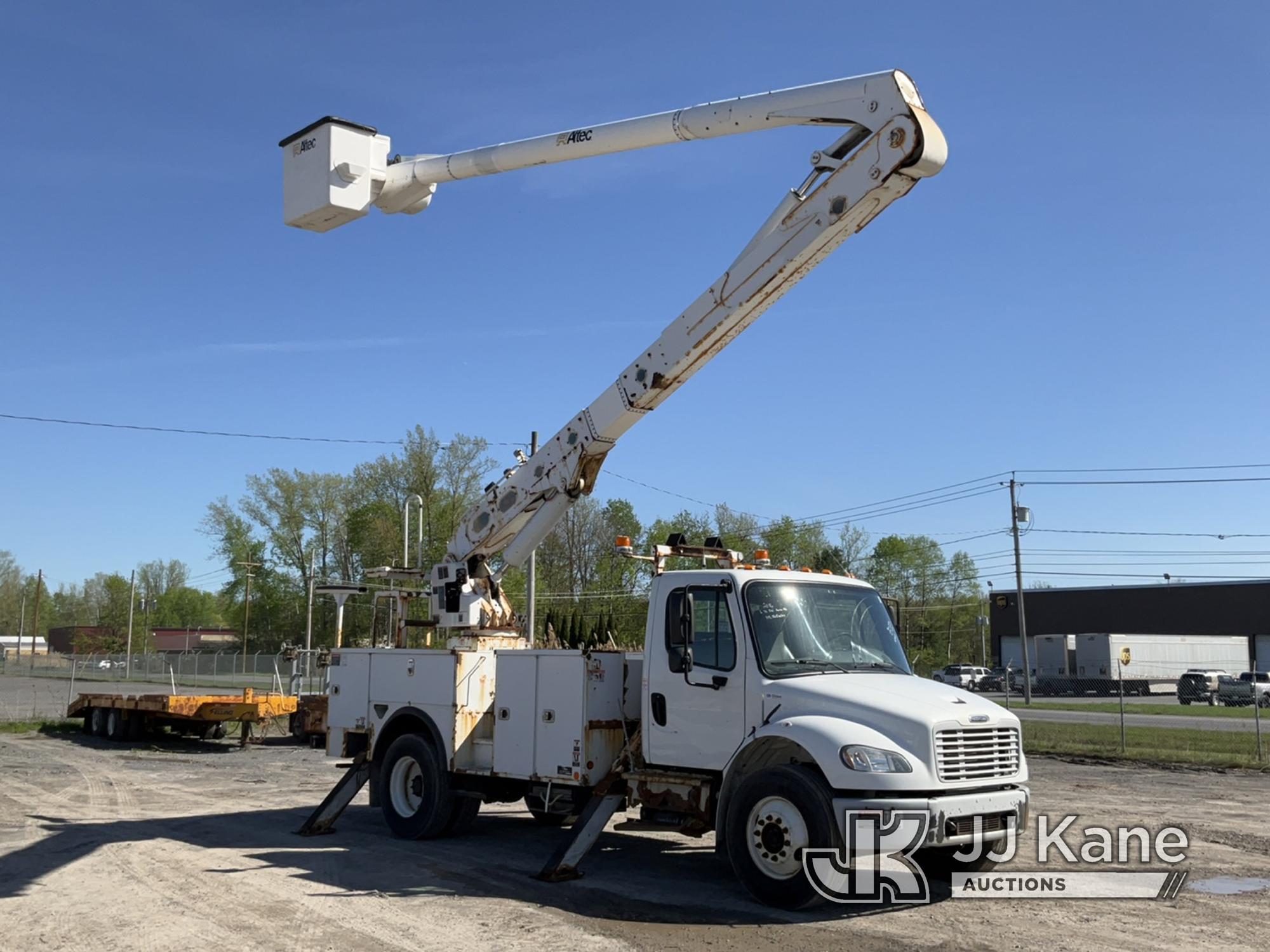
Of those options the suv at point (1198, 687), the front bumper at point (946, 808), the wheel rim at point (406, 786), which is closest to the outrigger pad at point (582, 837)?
the front bumper at point (946, 808)

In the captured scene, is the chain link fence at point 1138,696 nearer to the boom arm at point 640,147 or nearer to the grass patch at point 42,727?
the boom arm at point 640,147

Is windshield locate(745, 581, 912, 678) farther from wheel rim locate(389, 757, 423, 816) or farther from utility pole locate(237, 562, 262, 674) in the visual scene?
utility pole locate(237, 562, 262, 674)

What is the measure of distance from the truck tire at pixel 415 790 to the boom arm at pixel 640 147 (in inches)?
60.4

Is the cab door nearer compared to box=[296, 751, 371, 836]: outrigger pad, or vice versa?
the cab door

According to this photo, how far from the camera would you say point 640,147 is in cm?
1120

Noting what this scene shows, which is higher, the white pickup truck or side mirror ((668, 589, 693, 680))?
side mirror ((668, 589, 693, 680))

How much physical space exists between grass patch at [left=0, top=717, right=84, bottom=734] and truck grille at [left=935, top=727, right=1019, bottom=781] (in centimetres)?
2399

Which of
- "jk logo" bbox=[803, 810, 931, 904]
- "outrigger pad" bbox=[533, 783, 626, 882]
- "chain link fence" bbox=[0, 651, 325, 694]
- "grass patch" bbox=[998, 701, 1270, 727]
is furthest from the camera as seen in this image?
"chain link fence" bbox=[0, 651, 325, 694]

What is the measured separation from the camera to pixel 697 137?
10.8 metres

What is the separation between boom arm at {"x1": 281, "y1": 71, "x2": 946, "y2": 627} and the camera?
9.72 m

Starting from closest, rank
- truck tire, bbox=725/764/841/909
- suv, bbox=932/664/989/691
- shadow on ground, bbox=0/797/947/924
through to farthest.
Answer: truck tire, bbox=725/764/841/909 < shadow on ground, bbox=0/797/947/924 < suv, bbox=932/664/989/691

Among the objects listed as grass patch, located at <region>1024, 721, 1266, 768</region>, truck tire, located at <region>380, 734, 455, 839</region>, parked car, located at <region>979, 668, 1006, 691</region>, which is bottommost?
parked car, located at <region>979, 668, 1006, 691</region>

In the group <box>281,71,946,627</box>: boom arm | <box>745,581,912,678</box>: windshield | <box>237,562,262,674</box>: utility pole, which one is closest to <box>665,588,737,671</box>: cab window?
<box>745,581,912,678</box>: windshield

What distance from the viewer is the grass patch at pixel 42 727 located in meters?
25.8
